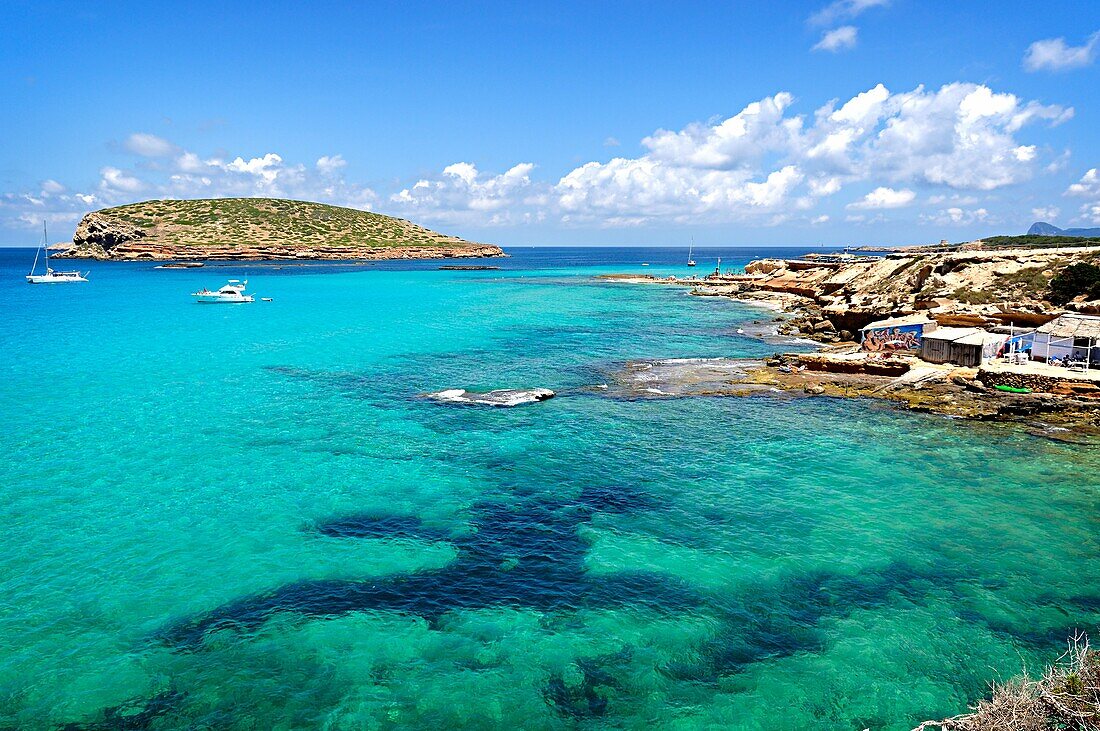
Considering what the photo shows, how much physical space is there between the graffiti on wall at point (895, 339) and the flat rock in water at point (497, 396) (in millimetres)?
24113

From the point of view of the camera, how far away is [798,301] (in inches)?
3310

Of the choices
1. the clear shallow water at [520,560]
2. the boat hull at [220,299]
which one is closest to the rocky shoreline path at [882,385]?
the clear shallow water at [520,560]

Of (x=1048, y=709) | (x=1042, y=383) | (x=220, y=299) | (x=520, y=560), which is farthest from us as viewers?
(x=220, y=299)

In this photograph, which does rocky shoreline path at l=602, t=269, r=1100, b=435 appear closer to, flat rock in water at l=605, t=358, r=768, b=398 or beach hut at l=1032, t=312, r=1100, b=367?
flat rock in water at l=605, t=358, r=768, b=398

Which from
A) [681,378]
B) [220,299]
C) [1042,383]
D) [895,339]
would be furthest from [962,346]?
[220,299]

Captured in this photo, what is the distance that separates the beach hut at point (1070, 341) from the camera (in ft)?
120

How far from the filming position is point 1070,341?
37781mm

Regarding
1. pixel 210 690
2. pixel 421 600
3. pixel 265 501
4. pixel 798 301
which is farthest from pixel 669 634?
pixel 798 301

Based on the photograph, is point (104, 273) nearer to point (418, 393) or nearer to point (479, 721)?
point (418, 393)

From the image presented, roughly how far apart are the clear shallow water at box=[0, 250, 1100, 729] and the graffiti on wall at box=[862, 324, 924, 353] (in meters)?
14.3

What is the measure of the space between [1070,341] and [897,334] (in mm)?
9984

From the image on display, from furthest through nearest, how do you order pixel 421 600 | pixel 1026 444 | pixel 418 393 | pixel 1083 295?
pixel 1083 295, pixel 418 393, pixel 1026 444, pixel 421 600

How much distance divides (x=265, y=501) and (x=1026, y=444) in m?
29.5

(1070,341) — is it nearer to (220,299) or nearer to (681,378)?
(681,378)
